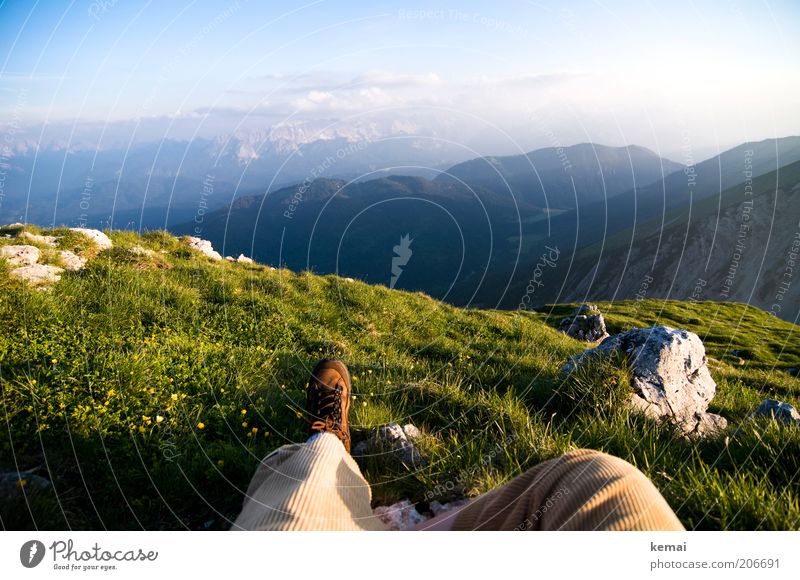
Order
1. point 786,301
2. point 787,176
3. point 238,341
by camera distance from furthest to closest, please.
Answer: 1. point 787,176
2. point 786,301
3. point 238,341

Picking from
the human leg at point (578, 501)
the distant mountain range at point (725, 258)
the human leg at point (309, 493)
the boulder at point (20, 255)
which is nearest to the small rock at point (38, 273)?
the boulder at point (20, 255)

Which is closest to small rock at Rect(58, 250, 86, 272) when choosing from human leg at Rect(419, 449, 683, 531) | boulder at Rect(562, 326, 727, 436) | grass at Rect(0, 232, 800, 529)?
grass at Rect(0, 232, 800, 529)

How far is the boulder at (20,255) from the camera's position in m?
7.56

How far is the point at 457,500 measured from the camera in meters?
3.74

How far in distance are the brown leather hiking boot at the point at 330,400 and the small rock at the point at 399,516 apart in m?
0.87

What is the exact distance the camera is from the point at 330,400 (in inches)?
204

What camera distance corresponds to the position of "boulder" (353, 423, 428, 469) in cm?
416

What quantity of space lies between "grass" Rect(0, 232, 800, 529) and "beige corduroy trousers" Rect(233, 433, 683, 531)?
0.60 metres

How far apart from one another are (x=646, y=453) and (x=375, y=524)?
2705 millimetres

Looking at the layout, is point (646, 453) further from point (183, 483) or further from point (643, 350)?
point (183, 483)

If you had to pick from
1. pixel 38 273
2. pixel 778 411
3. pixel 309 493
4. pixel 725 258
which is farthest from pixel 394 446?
pixel 725 258

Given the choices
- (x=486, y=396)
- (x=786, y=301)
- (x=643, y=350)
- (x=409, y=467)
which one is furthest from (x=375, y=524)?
(x=786, y=301)

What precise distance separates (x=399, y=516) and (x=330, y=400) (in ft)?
6.06

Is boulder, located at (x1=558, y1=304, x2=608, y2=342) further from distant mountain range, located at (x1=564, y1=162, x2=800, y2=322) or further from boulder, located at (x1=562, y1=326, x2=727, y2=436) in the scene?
distant mountain range, located at (x1=564, y1=162, x2=800, y2=322)
